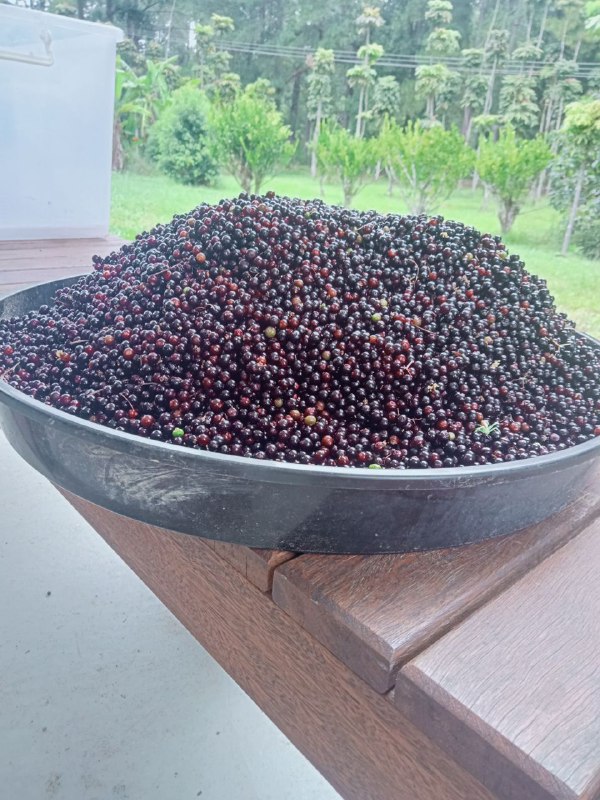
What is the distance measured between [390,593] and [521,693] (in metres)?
0.12

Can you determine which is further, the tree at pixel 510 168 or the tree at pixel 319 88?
the tree at pixel 319 88

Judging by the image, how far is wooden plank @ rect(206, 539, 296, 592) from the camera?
0.52 m

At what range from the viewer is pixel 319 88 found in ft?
26.0

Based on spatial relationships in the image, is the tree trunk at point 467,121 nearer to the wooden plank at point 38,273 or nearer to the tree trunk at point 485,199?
the tree trunk at point 485,199

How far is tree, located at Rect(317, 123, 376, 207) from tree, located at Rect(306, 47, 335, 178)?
1.43 metres

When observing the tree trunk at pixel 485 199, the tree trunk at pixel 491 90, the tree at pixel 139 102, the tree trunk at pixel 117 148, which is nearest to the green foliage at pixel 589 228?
the tree trunk at pixel 485 199

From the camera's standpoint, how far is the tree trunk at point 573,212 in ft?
15.8

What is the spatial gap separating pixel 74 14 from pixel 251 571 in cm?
752

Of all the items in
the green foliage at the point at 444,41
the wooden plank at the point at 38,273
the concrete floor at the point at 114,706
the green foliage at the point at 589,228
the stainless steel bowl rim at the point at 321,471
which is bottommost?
the concrete floor at the point at 114,706

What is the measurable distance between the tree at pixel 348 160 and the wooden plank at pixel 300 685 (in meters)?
5.55

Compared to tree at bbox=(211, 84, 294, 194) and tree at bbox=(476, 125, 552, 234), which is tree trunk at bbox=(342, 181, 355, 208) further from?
tree at bbox=(476, 125, 552, 234)

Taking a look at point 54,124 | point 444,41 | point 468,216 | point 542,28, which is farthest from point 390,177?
point 54,124

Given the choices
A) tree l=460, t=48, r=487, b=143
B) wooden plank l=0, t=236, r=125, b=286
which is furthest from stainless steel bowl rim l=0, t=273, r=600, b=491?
tree l=460, t=48, r=487, b=143

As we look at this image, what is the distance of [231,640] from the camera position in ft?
2.07
